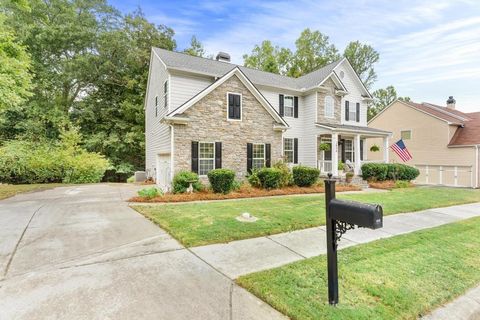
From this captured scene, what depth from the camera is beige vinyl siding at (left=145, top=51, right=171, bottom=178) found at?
1342 centimetres

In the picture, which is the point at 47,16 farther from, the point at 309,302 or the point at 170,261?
the point at 309,302

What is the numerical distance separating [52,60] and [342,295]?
30237mm

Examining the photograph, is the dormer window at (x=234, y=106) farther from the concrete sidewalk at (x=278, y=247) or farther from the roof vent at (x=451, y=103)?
the roof vent at (x=451, y=103)

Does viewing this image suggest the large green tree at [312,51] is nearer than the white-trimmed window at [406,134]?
No

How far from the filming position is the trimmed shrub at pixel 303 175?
13.0 m

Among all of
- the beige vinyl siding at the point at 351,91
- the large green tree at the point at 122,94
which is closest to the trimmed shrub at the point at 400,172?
the beige vinyl siding at the point at 351,91

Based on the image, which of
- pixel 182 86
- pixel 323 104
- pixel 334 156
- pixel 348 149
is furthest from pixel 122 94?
pixel 348 149

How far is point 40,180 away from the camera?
50.7 feet

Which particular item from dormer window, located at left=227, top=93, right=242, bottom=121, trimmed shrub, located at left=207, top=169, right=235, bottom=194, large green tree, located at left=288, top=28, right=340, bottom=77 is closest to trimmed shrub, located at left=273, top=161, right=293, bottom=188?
trimmed shrub, located at left=207, top=169, right=235, bottom=194

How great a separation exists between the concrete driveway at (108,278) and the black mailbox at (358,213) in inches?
52.8

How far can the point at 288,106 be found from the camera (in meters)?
17.4

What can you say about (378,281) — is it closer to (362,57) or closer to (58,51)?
(58,51)

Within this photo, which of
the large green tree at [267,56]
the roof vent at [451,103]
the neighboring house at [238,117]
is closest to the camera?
the neighboring house at [238,117]

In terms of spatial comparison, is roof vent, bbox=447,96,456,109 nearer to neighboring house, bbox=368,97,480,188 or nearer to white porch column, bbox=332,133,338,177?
neighboring house, bbox=368,97,480,188
